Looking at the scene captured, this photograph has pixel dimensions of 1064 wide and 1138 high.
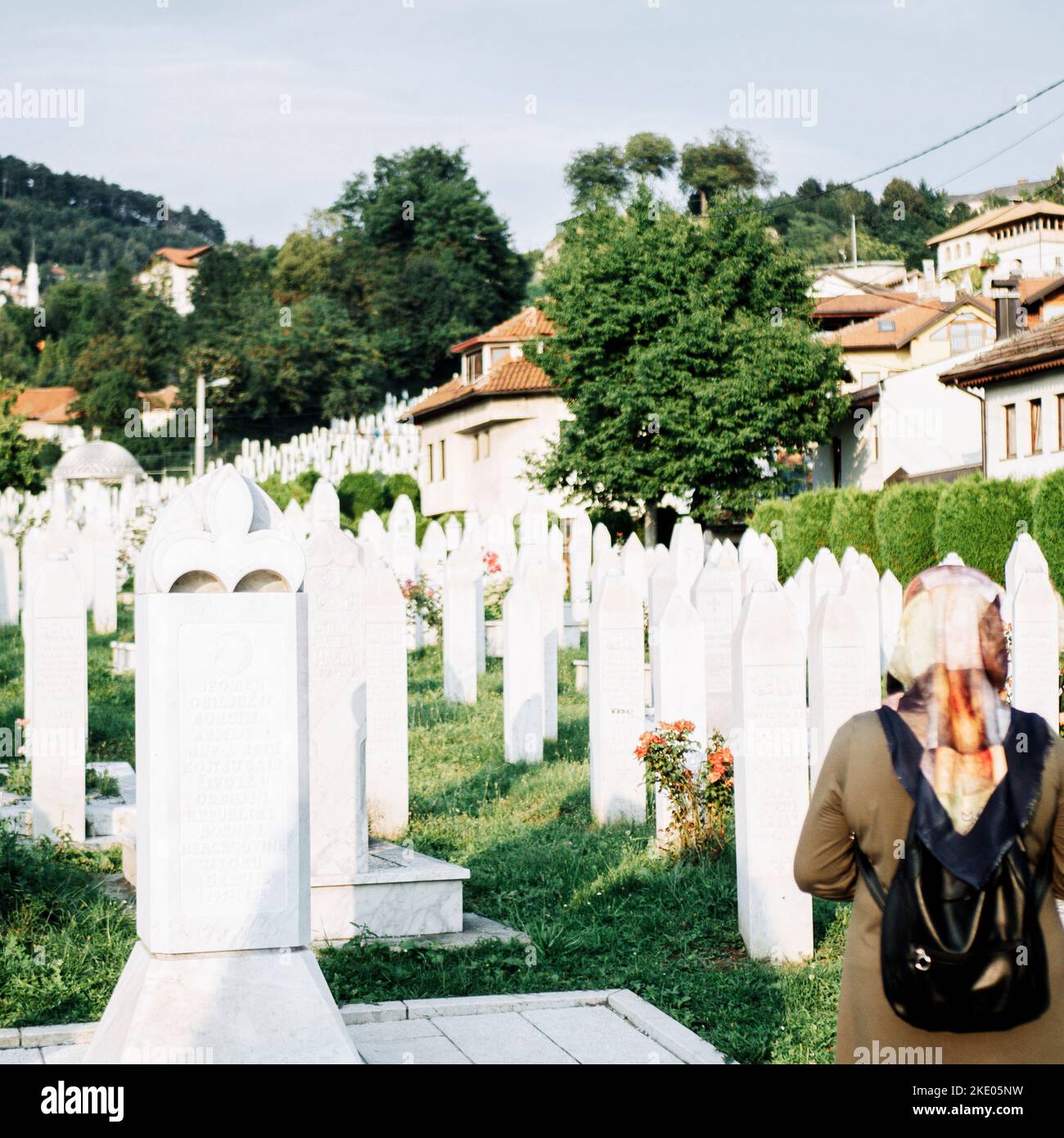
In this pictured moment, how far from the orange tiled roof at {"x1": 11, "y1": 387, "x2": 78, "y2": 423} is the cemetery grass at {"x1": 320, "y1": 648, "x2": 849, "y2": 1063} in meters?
94.1

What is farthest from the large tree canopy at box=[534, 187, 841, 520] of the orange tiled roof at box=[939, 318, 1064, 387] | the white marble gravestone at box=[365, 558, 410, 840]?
the white marble gravestone at box=[365, 558, 410, 840]

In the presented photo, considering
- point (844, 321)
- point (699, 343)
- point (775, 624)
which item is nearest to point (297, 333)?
point (844, 321)

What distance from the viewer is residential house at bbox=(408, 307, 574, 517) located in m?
47.1

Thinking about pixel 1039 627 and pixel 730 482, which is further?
pixel 730 482

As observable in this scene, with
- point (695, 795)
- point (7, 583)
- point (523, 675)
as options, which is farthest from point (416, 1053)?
point (7, 583)

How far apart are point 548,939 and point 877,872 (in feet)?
11.5

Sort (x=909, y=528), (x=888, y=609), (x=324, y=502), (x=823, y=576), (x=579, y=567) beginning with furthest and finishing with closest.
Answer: (x=909, y=528) < (x=579, y=567) < (x=324, y=502) < (x=823, y=576) < (x=888, y=609)

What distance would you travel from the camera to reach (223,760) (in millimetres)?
4328

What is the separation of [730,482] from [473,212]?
50.1m

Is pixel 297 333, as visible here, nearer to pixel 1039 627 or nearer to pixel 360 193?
pixel 360 193

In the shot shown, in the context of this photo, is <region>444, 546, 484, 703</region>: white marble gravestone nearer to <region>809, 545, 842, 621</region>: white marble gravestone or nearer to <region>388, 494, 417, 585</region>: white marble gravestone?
<region>809, 545, 842, 621</region>: white marble gravestone

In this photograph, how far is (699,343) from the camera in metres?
35.0

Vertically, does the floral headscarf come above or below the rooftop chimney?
below

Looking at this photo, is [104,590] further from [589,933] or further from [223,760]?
[223,760]
